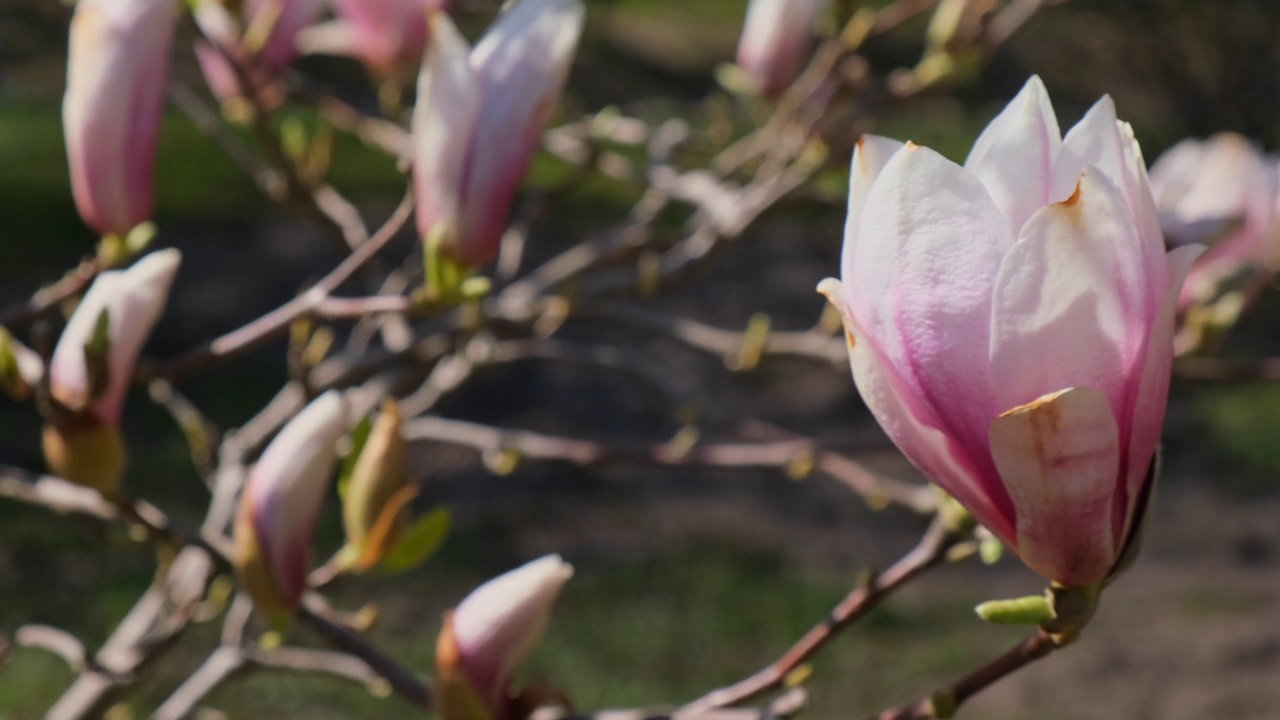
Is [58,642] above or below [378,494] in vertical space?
below

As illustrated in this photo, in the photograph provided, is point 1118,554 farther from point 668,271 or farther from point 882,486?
point 668,271

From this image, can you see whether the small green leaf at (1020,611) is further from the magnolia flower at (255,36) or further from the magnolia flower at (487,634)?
the magnolia flower at (255,36)

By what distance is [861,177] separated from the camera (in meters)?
0.48

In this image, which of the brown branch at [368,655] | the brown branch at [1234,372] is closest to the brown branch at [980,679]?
the brown branch at [368,655]

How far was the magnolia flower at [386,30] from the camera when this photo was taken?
1.03m

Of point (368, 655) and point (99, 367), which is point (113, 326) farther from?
point (368, 655)

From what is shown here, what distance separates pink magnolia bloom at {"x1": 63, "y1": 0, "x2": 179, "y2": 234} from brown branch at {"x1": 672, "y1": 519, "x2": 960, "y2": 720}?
1.43 feet

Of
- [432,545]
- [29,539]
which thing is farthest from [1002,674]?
[29,539]

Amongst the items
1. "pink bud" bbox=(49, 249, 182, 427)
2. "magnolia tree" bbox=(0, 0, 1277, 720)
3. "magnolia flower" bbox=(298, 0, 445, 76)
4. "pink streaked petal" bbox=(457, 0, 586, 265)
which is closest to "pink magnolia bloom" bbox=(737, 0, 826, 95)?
"magnolia tree" bbox=(0, 0, 1277, 720)

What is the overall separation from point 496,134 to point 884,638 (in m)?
2.59

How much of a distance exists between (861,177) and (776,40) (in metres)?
0.93

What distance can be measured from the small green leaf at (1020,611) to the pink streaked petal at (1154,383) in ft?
0.17

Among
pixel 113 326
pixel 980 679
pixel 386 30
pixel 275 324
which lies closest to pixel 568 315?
pixel 386 30

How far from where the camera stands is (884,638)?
3078 millimetres
